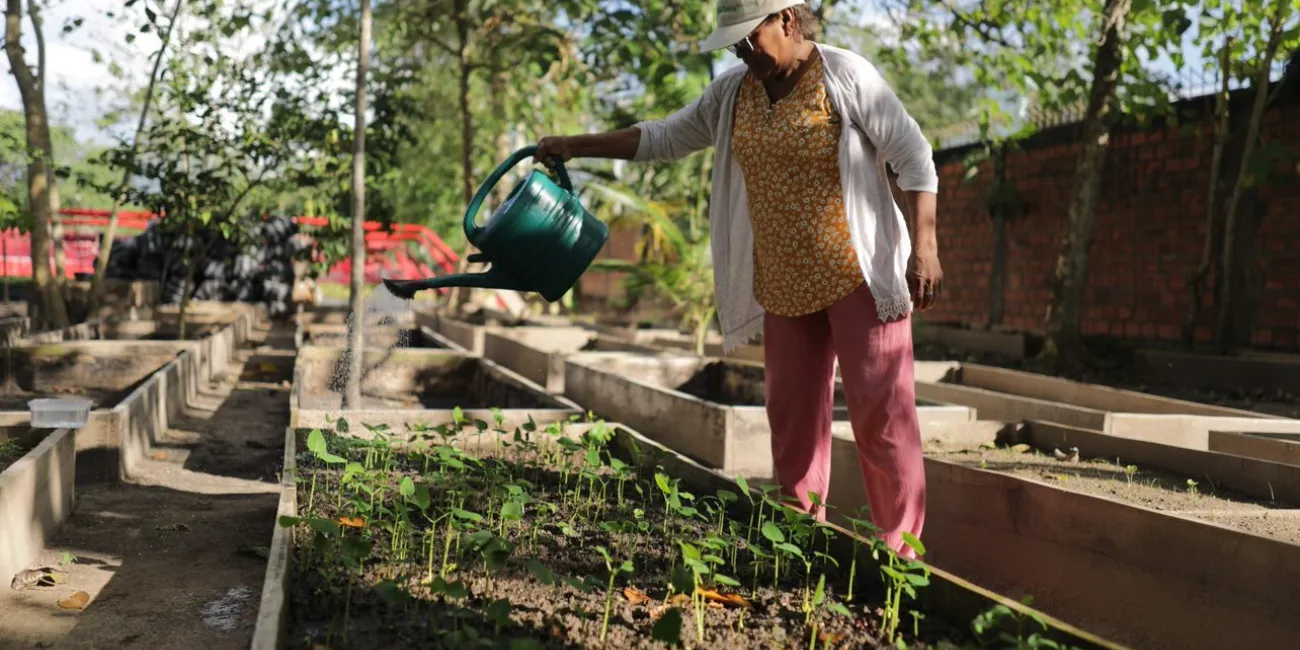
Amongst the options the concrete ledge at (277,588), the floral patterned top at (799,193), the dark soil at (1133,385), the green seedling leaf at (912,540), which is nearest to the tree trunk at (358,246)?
the concrete ledge at (277,588)

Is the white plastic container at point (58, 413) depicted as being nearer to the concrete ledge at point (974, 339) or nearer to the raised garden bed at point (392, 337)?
the raised garden bed at point (392, 337)

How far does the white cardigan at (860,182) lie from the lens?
285 cm

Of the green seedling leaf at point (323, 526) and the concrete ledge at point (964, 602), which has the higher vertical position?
the green seedling leaf at point (323, 526)

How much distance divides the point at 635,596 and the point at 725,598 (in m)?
0.19

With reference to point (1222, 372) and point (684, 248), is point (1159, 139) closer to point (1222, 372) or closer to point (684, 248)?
point (1222, 372)

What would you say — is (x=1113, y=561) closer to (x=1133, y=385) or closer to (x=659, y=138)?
(x=659, y=138)

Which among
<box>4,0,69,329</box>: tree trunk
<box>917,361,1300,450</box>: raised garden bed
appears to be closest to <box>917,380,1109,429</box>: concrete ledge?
<box>917,361,1300,450</box>: raised garden bed

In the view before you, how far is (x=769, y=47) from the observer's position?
283 centimetres

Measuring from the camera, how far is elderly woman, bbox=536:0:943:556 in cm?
285

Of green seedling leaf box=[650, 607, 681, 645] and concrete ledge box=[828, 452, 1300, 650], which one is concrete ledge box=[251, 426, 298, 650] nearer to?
green seedling leaf box=[650, 607, 681, 645]

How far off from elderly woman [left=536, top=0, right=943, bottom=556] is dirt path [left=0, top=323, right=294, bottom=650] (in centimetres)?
142

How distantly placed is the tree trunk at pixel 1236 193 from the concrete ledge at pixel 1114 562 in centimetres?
509

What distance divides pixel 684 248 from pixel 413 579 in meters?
6.25

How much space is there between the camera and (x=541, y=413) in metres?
4.59
